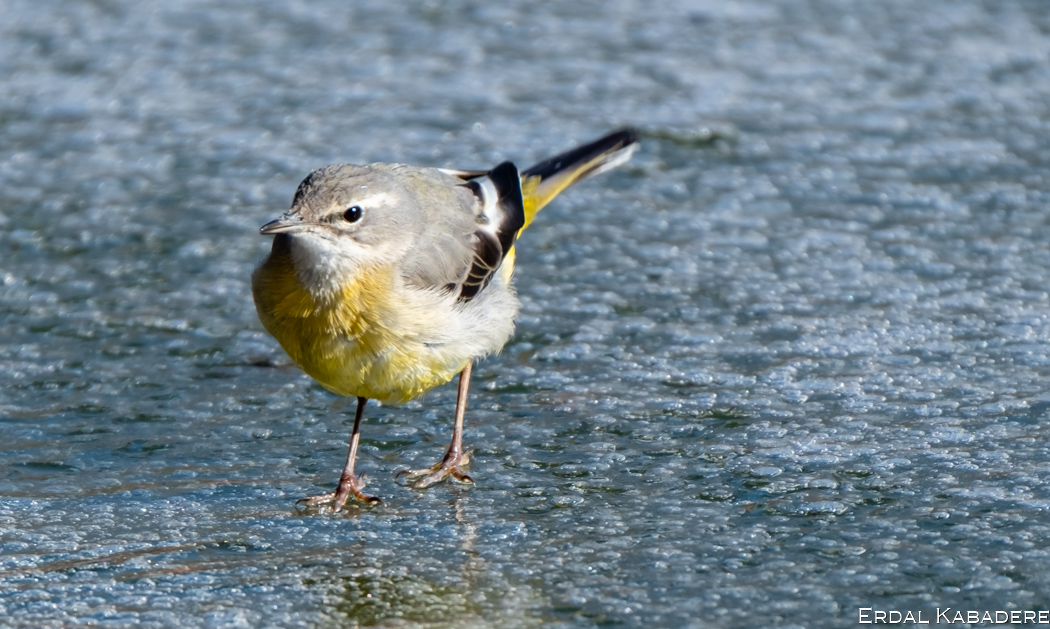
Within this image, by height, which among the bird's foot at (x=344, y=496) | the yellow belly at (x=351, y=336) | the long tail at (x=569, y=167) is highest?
the long tail at (x=569, y=167)

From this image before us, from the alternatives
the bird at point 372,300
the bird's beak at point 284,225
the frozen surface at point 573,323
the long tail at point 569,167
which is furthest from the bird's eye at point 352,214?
the long tail at point 569,167

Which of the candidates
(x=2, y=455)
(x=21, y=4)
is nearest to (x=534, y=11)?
(x=21, y=4)

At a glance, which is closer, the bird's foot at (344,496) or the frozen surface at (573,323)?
the frozen surface at (573,323)

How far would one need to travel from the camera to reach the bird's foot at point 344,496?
187 inches

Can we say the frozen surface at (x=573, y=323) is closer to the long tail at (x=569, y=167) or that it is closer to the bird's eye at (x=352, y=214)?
the long tail at (x=569, y=167)

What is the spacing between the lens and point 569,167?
6.80m

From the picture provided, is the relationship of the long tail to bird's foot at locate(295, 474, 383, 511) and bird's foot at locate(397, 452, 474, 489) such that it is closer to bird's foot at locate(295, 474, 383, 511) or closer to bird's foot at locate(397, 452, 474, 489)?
bird's foot at locate(397, 452, 474, 489)

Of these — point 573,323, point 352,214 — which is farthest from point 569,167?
point 352,214

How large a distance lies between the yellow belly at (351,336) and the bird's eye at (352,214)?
0.70 feet

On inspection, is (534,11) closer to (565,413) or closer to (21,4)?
(21,4)

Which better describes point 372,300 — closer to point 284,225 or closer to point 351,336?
point 351,336

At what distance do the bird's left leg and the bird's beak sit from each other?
931 mm

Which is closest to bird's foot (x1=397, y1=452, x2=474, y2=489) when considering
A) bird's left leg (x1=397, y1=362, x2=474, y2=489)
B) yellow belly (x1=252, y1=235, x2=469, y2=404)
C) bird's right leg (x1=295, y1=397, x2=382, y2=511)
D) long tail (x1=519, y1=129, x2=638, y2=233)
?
bird's left leg (x1=397, y1=362, x2=474, y2=489)

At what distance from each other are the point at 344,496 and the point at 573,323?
185 cm
